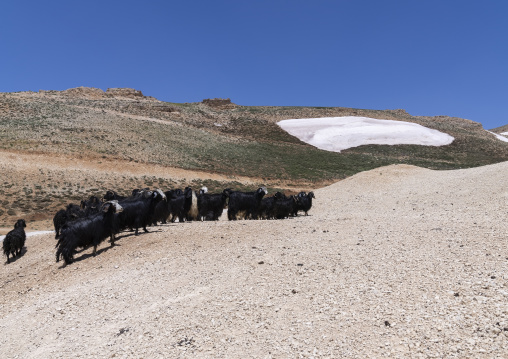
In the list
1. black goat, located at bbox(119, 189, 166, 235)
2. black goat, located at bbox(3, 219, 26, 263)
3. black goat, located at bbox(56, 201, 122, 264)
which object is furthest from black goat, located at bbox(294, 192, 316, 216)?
black goat, located at bbox(3, 219, 26, 263)

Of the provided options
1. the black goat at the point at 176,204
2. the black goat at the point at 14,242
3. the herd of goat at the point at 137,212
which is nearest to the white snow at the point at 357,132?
the herd of goat at the point at 137,212

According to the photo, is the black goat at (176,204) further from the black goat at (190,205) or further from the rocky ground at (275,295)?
the rocky ground at (275,295)

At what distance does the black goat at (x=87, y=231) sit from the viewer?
9883mm

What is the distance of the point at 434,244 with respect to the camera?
8.09 metres

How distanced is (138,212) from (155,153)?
34346 millimetres

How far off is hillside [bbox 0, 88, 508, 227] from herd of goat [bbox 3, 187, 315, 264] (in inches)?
442

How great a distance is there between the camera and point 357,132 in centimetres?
7344

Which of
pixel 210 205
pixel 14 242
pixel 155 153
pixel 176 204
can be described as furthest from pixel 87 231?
pixel 155 153

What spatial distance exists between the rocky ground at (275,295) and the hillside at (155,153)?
18914 millimetres

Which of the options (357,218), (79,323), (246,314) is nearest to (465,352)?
(246,314)

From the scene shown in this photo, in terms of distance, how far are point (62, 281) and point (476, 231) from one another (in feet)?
37.5

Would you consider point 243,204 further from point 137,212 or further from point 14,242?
point 14,242

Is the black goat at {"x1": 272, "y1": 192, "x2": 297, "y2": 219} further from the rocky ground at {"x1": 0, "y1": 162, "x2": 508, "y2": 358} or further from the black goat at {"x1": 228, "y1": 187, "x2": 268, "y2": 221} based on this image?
the rocky ground at {"x1": 0, "y1": 162, "x2": 508, "y2": 358}

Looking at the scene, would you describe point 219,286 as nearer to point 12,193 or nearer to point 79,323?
point 79,323
